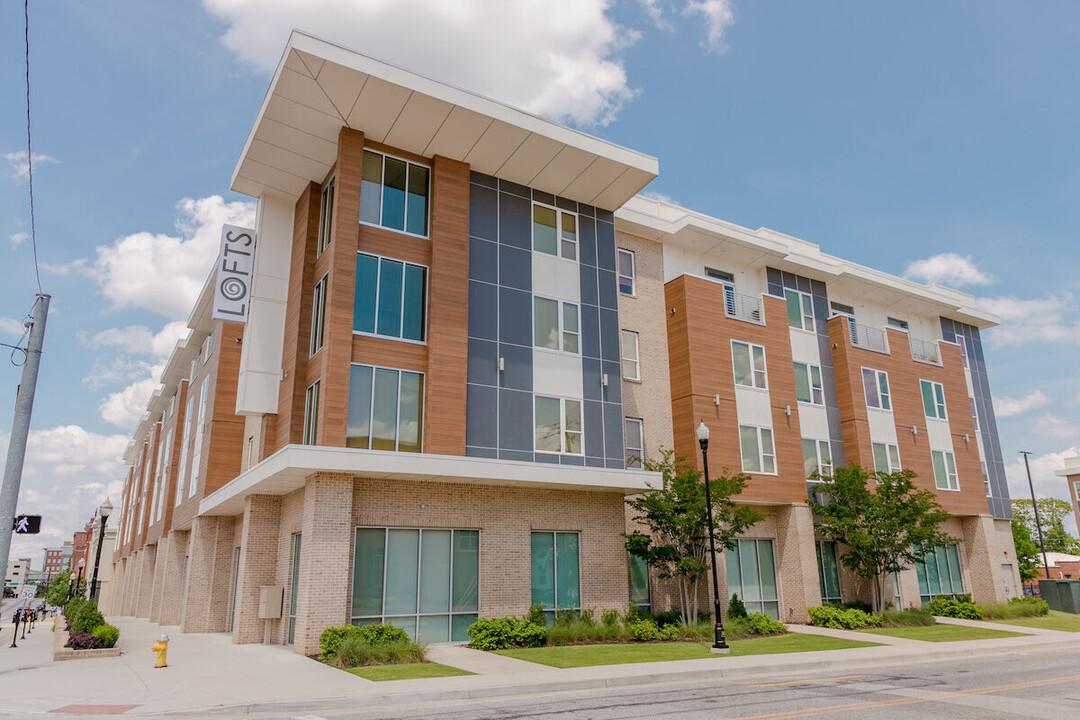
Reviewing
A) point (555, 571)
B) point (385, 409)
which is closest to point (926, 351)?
point (555, 571)

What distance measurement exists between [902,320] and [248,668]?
35.2m

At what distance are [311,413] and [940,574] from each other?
29.1m

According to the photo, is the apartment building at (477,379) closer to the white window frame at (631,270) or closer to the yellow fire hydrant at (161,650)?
the white window frame at (631,270)

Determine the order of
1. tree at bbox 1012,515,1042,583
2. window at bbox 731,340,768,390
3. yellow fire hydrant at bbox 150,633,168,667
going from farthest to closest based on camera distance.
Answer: tree at bbox 1012,515,1042,583 → window at bbox 731,340,768,390 → yellow fire hydrant at bbox 150,633,168,667

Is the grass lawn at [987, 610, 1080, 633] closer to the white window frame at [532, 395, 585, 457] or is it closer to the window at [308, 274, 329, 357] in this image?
the white window frame at [532, 395, 585, 457]

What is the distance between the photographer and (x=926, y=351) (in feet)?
122

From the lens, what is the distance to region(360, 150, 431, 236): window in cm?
2175

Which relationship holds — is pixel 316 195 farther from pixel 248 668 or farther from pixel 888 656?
pixel 888 656

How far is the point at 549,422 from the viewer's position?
75.4 ft

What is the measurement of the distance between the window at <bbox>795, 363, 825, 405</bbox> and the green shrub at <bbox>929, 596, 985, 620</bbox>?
9778 mm

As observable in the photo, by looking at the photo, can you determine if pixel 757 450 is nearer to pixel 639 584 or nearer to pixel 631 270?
pixel 639 584

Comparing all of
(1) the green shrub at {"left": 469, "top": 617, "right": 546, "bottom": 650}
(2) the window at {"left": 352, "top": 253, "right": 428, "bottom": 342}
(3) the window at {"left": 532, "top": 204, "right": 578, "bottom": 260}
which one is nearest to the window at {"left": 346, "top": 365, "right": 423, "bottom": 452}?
(2) the window at {"left": 352, "top": 253, "right": 428, "bottom": 342}

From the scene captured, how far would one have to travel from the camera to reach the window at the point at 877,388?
3275 cm

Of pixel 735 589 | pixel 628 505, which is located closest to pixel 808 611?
pixel 735 589
